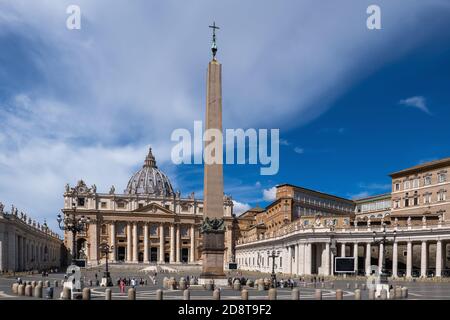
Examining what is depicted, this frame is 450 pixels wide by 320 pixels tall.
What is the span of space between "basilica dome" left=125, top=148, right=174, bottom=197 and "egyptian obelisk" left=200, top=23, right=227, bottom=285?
11689 centimetres

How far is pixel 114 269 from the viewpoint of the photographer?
94.9 m

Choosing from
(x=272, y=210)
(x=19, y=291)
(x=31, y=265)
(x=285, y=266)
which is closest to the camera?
(x=19, y=291)

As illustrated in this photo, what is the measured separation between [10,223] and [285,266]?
39693mm

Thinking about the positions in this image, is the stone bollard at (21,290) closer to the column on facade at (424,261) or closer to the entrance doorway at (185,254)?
the column on facade at (424,261)

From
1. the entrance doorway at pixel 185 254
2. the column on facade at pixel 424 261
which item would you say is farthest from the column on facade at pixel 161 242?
the column on facade at pixel 424 261

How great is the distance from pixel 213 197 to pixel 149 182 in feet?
405

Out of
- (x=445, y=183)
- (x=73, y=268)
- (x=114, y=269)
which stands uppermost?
(x=445, y=183)

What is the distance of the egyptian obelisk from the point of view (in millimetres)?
31703

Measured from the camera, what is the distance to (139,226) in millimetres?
117688

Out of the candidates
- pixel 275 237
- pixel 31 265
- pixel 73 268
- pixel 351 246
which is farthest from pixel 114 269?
pixel 73 268

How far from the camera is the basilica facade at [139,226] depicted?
114 m

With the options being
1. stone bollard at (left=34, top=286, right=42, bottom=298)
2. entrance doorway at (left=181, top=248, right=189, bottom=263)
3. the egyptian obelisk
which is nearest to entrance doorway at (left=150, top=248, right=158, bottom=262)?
entrance doorway at (left=181, top=248, right=189, bottom=263)
